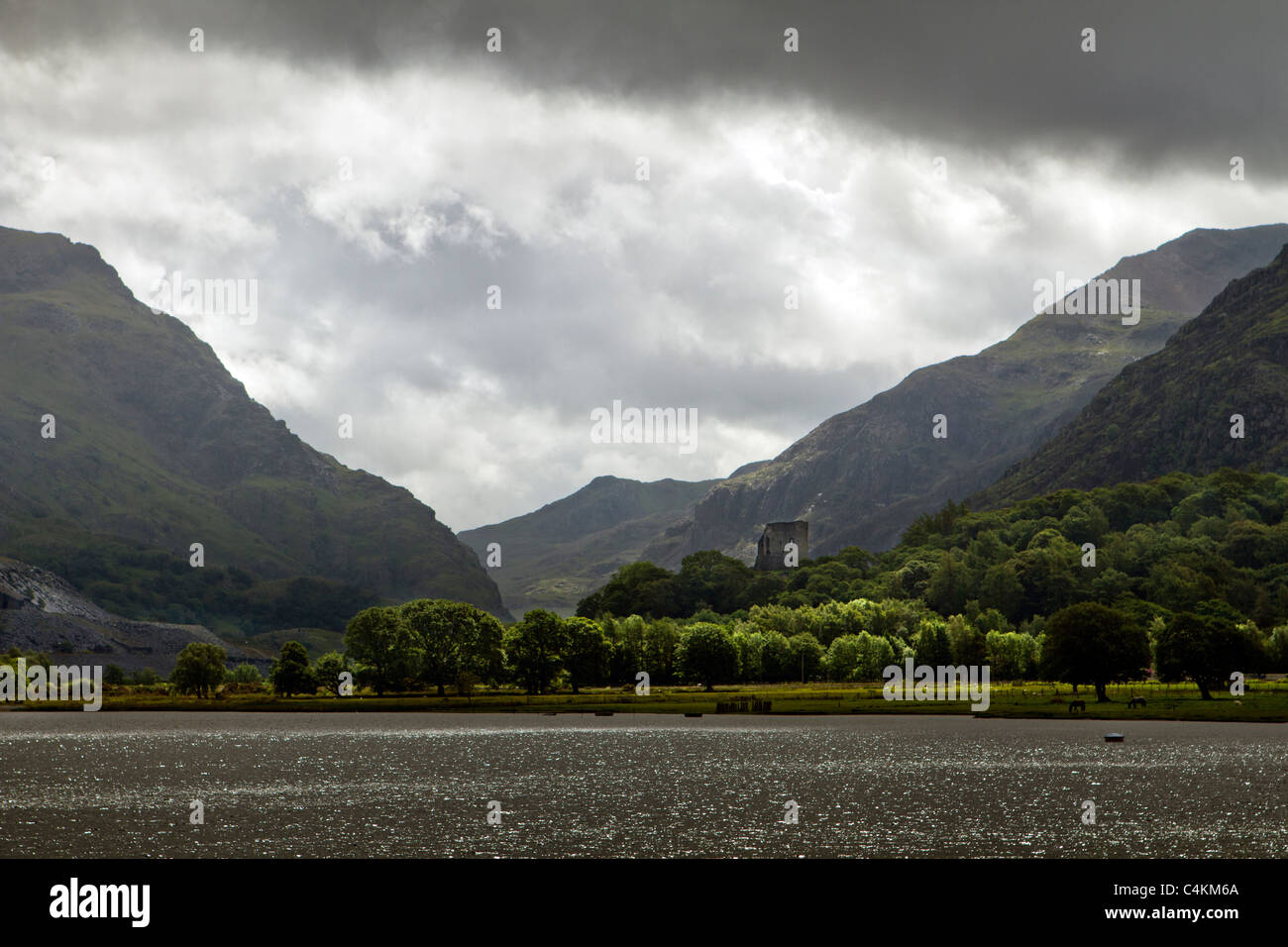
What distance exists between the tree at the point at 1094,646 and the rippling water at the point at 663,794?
28.1 metres

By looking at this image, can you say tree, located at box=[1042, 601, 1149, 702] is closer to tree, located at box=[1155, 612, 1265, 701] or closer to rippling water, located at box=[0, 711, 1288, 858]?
tree, located at box=[1155, 612, 1265, 701]

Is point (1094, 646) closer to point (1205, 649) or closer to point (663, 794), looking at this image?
point (1205, 649)

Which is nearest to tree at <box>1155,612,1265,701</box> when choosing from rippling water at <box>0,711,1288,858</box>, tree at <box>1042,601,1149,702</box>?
tree at <box>1042,601,1149,702</box>

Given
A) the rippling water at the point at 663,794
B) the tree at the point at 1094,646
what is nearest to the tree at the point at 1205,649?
the tree at the point at 1094,646

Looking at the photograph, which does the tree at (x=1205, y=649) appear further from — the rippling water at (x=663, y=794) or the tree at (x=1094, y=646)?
the rippling water at (x=663, y=794)

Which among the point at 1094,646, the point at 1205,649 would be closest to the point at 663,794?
the point at 1094,646

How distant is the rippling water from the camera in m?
67.8

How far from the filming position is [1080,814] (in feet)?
262

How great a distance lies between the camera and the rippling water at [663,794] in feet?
222

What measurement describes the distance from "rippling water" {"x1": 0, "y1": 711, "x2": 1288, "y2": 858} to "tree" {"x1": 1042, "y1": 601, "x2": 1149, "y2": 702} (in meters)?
28.1

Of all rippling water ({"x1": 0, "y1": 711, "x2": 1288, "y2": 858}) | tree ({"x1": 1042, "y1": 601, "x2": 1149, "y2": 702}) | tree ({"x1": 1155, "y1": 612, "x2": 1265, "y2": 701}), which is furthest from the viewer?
tree ({"x1": 1042, "y1": 601, "x2": 1149, "y2": 702})
